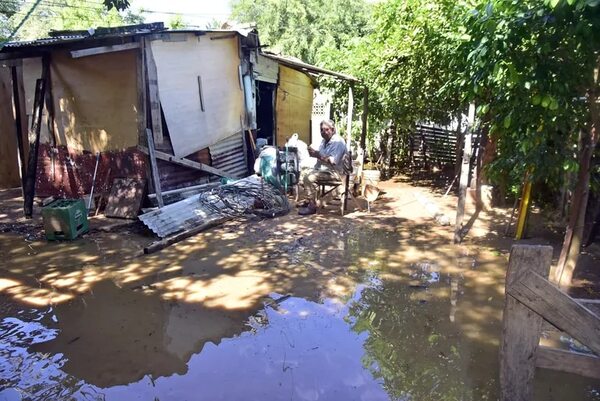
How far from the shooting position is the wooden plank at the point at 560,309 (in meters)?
1.92

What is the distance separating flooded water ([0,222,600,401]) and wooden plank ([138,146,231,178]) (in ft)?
8.77

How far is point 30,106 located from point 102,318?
665cm

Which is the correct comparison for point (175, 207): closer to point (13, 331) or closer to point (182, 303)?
point (182, 303)

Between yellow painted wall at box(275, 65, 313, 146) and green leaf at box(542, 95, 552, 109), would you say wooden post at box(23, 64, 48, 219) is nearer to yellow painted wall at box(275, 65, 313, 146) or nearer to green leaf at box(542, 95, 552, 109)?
yellow painted wall at box(275, 65, 313, 146)

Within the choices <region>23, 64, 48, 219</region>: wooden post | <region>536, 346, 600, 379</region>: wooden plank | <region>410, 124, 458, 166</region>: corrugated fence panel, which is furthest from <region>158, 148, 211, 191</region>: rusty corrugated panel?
<region>410, 124, 458, 166</region>: corrugated fence panel

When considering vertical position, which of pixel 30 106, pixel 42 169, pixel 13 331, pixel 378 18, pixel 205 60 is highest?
pixel 378 18

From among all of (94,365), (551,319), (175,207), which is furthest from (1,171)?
(551,319)

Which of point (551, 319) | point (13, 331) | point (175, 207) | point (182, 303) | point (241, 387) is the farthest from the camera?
point (175, 207)

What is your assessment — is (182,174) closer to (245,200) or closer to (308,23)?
(245,200)

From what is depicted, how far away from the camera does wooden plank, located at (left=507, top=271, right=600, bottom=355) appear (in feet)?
6.30

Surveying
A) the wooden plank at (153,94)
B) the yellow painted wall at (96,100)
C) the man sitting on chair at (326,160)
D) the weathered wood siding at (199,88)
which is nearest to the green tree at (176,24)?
the weathered wood siding at (199,88)

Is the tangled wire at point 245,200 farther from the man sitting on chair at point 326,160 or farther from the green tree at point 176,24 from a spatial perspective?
the green tree at point 176,24

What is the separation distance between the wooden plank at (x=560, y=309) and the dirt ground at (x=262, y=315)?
121 cm

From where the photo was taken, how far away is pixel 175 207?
7.10 m
